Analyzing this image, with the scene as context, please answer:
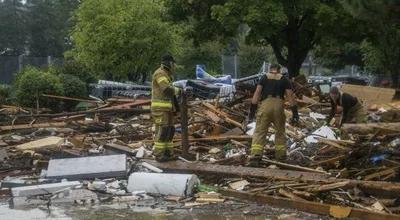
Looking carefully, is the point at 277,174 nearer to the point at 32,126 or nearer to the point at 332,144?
the point at 332,144

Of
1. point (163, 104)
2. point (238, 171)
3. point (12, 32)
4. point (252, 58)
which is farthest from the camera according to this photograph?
point (12, 32)

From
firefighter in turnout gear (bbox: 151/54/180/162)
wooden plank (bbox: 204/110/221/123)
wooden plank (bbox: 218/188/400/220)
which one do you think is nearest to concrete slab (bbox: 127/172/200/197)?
wooden plank (bbox: 218/188/400/220)

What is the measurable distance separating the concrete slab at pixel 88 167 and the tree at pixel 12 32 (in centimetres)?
5663

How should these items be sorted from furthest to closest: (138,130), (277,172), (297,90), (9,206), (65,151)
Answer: (297,90) < (138,130) < (65,151) < (277,172) < (9,206)

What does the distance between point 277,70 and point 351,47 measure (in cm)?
3454

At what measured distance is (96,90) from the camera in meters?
24.1

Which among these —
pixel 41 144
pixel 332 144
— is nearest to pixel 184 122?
pixel 332 144

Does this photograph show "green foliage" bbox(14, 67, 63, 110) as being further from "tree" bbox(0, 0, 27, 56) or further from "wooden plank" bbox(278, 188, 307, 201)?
"tree" bbox(0, 0, 27, 56)

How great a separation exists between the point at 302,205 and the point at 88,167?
377cm

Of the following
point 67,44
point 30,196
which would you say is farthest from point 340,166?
point 67,44

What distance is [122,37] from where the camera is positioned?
2594cm

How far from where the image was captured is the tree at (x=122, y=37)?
85.3 ft

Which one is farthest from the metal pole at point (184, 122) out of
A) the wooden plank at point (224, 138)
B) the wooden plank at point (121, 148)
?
the wooden plank at point (224, 138)

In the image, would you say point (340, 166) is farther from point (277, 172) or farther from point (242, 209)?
point (242, 209)
